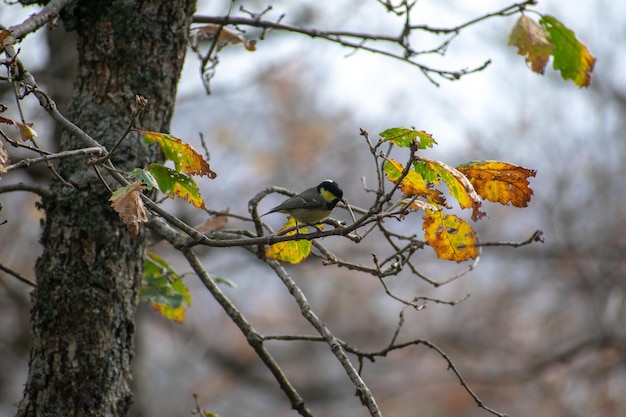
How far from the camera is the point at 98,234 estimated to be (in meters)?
2.30

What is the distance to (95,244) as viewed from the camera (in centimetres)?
230

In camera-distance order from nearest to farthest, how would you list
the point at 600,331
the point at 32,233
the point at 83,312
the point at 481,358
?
the point at 83,312 → the point at 32,233 → the point at 600,331 → the point at 481,358

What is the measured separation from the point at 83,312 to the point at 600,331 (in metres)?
8.19

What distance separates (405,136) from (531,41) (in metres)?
1.12

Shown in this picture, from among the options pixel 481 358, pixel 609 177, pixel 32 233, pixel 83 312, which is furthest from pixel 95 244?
pixel 481 358

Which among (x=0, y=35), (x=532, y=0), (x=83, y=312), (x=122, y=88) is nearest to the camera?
(x=0, y=35)

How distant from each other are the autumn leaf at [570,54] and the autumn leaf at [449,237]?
101 cm

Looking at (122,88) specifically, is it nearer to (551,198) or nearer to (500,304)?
(551,198)

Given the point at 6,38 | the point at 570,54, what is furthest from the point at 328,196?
the point at 6,38

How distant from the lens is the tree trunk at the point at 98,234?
221 cm

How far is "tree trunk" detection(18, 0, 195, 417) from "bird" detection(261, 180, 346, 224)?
577mm

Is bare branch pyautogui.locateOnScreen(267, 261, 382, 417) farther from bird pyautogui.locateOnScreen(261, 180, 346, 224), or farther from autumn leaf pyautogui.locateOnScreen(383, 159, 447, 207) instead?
autumn leaf pyautogui.locateOnScreen(383, 159, 447, 207)

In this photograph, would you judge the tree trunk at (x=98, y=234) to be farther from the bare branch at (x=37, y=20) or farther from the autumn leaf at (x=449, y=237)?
the autumn leaf at (x=449, y=237)

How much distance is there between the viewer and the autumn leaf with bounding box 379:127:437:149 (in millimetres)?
1780
